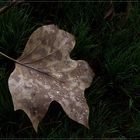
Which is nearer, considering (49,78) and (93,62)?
(49,78)

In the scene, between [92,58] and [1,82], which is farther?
[92,58]

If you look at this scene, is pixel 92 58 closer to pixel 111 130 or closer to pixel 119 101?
pixel 119 101

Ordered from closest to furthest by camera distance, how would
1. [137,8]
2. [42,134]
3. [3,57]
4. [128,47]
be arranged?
1. [42,134]
2. [3,57]
3. [128,47]
4. [137,8]

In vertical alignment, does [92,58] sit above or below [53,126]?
above

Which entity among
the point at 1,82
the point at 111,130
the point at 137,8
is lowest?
the point at 111,130

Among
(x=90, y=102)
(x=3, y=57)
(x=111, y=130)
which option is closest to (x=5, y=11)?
(x=3, y=57)
